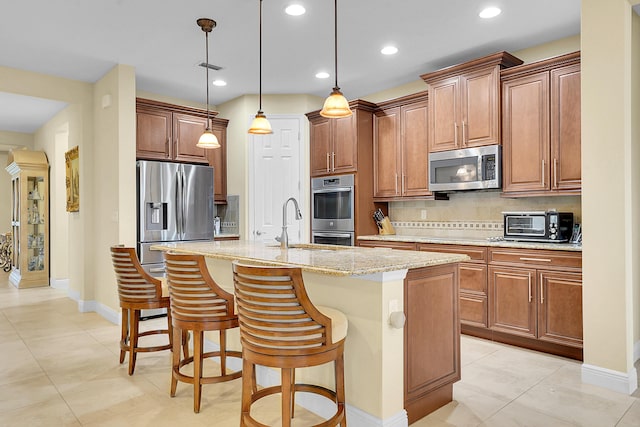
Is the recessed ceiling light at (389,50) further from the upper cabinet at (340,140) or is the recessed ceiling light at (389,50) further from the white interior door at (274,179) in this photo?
the white interior door at (274,179)

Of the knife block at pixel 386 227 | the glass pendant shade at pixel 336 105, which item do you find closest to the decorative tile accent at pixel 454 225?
the knife block at pixel 386 227

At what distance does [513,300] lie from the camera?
12.0 ft

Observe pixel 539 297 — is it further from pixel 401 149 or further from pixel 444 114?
pixel 401 149

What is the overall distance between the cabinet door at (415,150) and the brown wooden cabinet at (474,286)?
3.31 ft

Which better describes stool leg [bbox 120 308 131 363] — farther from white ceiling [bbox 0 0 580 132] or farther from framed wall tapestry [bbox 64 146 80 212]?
framed wall tapestry [bbox 64 146 80 212]

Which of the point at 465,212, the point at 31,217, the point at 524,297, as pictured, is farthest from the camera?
the point at 31,217

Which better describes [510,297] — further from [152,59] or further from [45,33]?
[45,33]

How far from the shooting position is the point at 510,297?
3.69m

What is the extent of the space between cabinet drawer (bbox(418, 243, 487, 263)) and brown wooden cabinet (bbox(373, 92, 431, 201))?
768 millimetres

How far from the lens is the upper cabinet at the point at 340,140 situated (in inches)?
203

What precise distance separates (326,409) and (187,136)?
409 centimetres

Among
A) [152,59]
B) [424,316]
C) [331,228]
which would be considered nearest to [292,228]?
[331,228]

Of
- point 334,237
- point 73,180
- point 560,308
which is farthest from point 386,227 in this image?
point 73,180

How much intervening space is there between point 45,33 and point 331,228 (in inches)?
138
